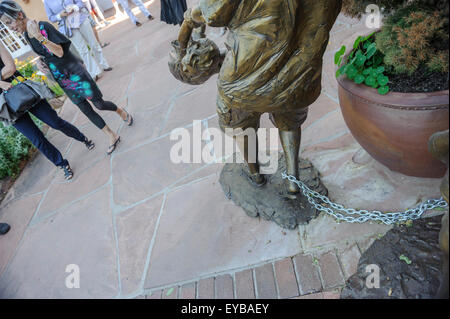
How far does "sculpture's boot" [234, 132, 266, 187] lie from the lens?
2.04m

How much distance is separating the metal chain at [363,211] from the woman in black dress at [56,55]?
103 inches

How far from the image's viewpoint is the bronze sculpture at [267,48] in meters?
1.35

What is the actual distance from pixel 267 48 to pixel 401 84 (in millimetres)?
880

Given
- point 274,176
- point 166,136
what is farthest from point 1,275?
point 274,176

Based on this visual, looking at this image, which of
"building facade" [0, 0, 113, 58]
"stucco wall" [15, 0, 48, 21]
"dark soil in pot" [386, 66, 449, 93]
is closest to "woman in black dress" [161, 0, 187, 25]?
"dark soil in pot" [386, 66, 449, 93]

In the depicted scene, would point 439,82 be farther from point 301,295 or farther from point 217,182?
point 217,182

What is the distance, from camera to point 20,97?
3.13 meters

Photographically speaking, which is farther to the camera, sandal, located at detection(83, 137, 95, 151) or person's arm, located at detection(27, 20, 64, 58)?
sandal, located at detection(83, 137, 95, 151)

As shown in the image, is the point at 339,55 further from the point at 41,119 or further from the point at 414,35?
the point at 41,119

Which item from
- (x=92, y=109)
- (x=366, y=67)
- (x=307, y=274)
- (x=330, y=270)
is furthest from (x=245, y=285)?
(x=92, y=109)

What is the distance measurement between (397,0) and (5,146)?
5.09 metres

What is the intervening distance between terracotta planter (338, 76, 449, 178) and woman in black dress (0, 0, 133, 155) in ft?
9.16

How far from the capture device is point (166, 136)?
3.79m

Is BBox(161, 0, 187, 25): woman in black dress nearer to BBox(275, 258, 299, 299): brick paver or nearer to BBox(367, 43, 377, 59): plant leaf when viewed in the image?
BBox(367, 43, 377, 59): plant leaf
